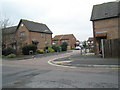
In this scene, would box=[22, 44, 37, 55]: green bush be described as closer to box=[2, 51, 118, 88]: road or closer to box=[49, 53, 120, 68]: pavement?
box=[49, 53, 120, 68]: pavement

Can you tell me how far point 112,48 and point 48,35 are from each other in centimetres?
2827

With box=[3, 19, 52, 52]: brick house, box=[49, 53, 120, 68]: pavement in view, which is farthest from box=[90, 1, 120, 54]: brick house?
box=[3, 19, 52, 52]: brick house

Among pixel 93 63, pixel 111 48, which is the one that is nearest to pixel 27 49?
pixel 111 48

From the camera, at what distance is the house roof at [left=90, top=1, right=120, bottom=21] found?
1945cm

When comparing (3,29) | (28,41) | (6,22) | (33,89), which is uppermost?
(6,22)

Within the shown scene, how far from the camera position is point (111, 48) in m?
13.5

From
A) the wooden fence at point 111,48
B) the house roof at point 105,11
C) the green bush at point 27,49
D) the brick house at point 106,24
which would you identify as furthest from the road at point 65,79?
the green bush at point 27,49

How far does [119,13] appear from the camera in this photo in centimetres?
1817

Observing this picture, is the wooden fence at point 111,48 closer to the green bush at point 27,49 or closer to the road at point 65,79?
the road at point 65,79

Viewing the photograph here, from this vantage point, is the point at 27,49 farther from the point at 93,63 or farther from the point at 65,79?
the point at 65,79

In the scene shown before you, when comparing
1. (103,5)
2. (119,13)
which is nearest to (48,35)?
(103,5)

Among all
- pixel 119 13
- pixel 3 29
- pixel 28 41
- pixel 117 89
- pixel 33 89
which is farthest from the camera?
pixel 28 41

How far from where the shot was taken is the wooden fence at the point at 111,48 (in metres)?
13.2

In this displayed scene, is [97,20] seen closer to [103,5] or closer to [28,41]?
[103,5]
